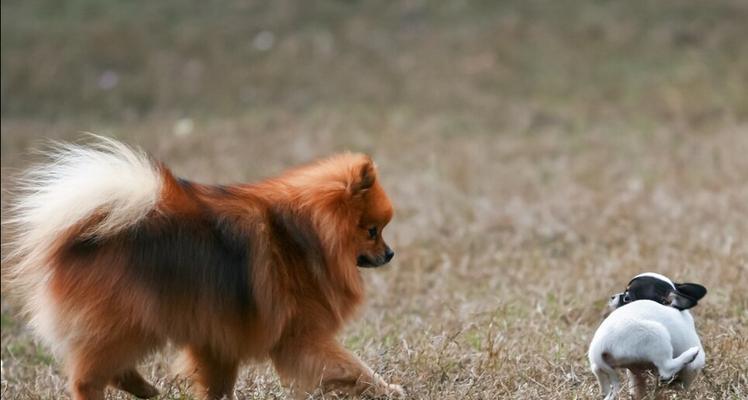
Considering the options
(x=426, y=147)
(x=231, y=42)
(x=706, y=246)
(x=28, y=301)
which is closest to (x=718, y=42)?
(x=426, y=147)

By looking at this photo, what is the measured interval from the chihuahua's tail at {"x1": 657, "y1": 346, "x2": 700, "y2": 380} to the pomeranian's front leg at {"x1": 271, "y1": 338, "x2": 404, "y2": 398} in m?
1.11

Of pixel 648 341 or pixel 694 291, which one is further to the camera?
pixel 694 291

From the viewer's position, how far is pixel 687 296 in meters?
4.04

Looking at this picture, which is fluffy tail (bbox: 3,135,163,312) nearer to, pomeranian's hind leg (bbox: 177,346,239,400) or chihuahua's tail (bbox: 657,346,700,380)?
pomeranian's hind leg (bbox: 177,346,239,400)

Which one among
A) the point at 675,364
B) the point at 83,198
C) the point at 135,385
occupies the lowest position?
the point at 135,385

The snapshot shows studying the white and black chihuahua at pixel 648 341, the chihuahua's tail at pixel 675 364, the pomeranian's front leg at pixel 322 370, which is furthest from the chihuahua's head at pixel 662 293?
the pomeranian's front leg at pixel 322 370

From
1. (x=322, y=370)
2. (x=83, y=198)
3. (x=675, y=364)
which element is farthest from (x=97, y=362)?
(x=675, y=364)

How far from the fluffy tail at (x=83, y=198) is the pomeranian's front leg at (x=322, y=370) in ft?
2.63

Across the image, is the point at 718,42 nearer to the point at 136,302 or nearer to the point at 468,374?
the point at 468,374

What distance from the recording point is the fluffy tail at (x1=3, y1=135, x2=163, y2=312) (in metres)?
3.87

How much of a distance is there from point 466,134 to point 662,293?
9.02m

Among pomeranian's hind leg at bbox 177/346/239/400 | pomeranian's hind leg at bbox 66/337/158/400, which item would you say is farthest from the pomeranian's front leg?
pomeranian's hind leg at bbox 66/337/158/400

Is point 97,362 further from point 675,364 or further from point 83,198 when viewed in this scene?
point 675,364

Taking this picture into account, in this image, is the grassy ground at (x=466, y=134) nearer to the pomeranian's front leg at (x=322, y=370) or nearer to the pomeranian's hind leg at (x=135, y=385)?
the pomeranian's hind leg at (x=135, y=385)
